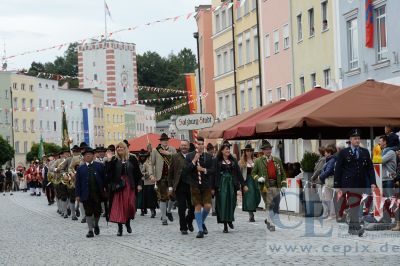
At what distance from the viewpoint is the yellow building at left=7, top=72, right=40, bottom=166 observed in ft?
452

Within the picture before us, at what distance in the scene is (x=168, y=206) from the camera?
26.3m

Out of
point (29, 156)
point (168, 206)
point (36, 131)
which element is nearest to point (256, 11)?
point (168, 206)

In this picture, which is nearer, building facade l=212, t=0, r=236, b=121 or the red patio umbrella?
the red patio umbrella

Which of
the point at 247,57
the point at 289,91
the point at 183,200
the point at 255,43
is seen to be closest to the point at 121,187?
the point at 183,200

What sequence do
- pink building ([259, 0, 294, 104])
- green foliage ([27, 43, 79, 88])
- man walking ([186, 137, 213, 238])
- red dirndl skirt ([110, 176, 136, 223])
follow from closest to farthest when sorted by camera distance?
man walking ([186, 137, 213, 238]) < red dirndl skirt ([110, 176, 136, 223]) < pink building ([259, 0, 294, 104]) < green foliage ([27, 43, 79, 88])

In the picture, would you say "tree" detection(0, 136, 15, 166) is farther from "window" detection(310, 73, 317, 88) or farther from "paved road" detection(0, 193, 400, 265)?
"paved road" detection(0, 193, 400, 265)

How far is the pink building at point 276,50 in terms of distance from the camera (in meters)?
53.8

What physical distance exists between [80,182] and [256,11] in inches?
1594

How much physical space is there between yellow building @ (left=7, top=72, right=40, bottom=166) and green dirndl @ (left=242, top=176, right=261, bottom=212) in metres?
114

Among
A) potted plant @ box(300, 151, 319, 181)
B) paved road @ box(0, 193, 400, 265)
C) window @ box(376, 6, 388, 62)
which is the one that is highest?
window @ box(376, 6, 388, 62)

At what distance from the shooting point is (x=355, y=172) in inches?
737

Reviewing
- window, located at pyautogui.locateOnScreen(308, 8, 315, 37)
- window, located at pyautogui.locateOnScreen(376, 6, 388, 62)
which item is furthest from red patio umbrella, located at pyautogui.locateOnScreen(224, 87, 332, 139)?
window, located at pyautogui.locateOnScreen(308, 8, 315, 37)

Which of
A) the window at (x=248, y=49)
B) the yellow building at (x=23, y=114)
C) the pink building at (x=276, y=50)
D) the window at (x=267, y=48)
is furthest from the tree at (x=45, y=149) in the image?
the window at (x=267, y=48)

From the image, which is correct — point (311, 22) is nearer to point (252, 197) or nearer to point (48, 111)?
point (252, 197)
